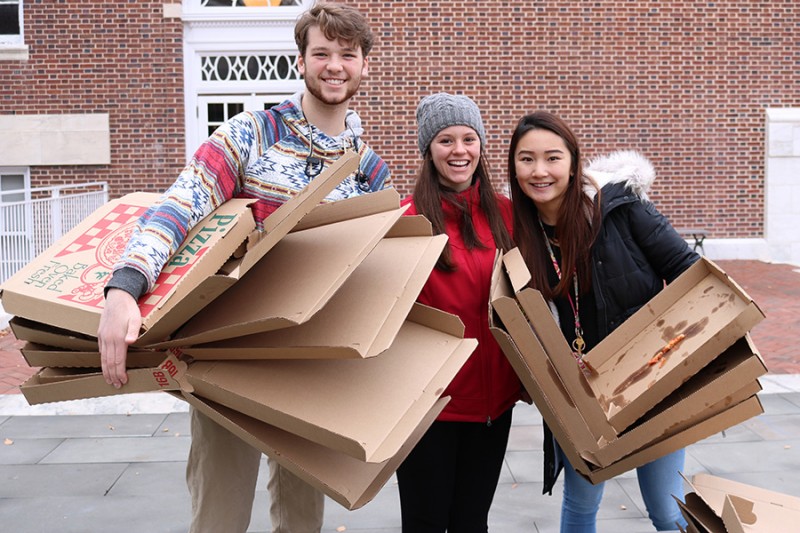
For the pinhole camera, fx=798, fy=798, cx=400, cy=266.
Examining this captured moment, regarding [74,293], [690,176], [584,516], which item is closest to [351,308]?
[74,293]

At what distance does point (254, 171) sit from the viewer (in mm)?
2393

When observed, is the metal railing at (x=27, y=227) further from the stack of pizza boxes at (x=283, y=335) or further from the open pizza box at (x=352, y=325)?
the open pizza box at (x=352, y=325)

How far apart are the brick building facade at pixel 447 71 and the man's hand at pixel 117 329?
10.3 metres

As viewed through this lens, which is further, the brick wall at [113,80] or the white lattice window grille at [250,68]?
the white lattice window grille at [250,68]

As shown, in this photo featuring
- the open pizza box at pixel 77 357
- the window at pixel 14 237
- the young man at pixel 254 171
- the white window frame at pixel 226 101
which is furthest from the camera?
the white window frame at pixel 226 101

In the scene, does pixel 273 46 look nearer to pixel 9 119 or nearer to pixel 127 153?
pixel 127 153

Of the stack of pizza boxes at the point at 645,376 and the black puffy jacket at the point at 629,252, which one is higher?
the black puffy jacket at the point at 629,252

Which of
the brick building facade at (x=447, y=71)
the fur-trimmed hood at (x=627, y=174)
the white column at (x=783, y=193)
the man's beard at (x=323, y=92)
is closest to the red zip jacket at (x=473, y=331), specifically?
the fur-trimmed hood at (x=627, y=174)

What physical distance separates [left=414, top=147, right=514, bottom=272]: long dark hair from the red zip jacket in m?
0.03

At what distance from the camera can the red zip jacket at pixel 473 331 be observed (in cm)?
256

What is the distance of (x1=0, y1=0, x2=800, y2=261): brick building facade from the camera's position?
39.4ft

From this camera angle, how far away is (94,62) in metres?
12.1

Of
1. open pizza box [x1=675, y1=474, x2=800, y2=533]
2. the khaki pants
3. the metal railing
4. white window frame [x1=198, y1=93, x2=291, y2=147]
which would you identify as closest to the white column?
white window frame [x1=198, y1=93, x2=291, y2=147]

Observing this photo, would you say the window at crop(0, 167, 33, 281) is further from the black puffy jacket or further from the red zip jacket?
the black puffy jacket
